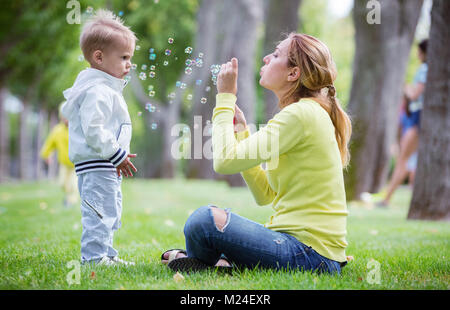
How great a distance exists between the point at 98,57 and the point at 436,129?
4.16 meters

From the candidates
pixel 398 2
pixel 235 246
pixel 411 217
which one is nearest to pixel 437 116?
pixel 411 217


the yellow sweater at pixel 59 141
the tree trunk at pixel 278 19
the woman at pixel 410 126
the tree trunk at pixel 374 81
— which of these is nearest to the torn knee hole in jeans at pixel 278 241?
the woman at pixel 410 126

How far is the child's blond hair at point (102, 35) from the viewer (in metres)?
3.30

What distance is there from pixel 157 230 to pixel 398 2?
6.02 m

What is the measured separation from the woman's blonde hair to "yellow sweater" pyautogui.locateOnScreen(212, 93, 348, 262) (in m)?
0.14

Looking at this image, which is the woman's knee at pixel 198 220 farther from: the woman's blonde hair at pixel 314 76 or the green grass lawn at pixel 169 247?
the woman's blonde hair at pixel 314 76

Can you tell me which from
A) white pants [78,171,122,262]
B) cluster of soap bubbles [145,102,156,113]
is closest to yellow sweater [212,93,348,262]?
white pants [78,171,122,262]

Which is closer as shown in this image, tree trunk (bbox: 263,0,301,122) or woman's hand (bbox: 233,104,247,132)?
woman's hand (bbox: 233,104,247,132)

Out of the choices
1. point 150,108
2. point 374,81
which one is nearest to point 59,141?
point 150,108

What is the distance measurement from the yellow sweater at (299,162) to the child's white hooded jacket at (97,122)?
0.84 meters

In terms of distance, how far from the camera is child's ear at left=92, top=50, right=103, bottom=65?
3.34 meters

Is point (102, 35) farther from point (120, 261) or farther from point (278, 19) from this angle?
point (278, 19)

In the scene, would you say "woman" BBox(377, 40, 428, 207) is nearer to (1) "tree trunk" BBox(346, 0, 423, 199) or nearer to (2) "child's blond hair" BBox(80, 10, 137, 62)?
(1) "tree trunk" BBox(346, 0, 423, 199)
